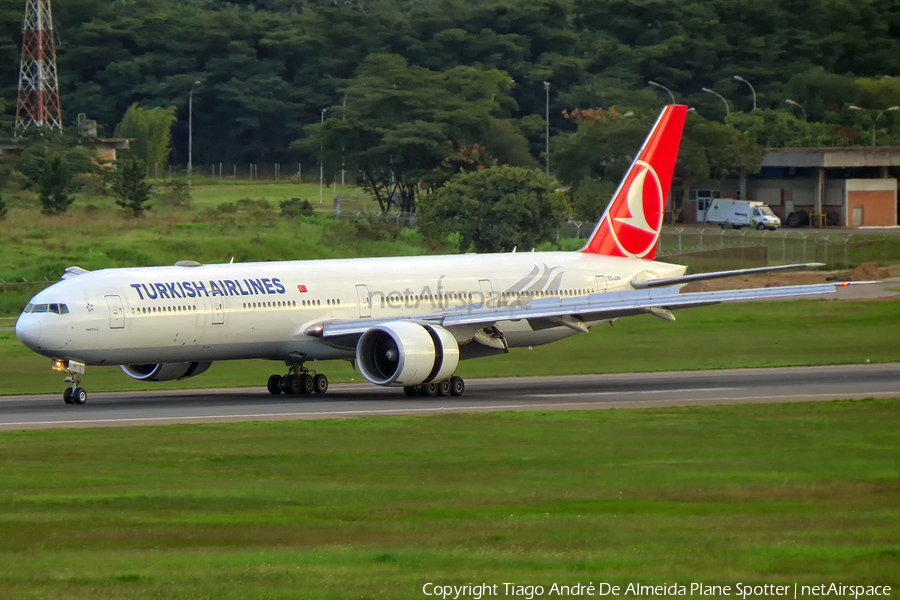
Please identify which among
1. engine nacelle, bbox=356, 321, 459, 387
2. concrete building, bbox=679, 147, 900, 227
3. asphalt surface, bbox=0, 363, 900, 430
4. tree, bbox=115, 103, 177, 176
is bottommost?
asphalt surface, bbox=0, 363, 900, 430

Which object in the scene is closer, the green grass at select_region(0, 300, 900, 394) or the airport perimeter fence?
the green grass at select_region(0, 300, 900, 394)

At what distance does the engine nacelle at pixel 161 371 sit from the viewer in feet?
141

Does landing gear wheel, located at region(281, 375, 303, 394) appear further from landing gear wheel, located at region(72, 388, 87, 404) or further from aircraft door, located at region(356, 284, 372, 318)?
landing gear wheel, located at region(72, 388, 87, 404)

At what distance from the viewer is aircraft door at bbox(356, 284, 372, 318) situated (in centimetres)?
4350

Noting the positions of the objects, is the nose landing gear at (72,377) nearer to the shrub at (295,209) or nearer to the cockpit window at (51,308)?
the cockpit window at (51,308)

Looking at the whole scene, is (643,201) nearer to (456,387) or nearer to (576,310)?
(576,310)

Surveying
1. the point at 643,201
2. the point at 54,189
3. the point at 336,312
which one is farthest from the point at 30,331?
the point at 54,189

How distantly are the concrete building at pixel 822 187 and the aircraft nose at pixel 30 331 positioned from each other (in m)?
94.6

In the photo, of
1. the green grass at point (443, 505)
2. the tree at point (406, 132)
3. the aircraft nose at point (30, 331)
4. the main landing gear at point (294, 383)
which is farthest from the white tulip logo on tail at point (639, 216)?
the tree at point (406, 132)

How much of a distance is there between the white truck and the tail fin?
6521 centimetres

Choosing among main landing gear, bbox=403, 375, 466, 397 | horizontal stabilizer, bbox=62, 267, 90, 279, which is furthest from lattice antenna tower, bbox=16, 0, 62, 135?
main landing gear, bbox=403, 375, 466, 397

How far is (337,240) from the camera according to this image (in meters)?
92.9

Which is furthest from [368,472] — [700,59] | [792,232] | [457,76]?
[700,59]

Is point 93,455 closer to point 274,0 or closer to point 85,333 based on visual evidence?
point 85,333
